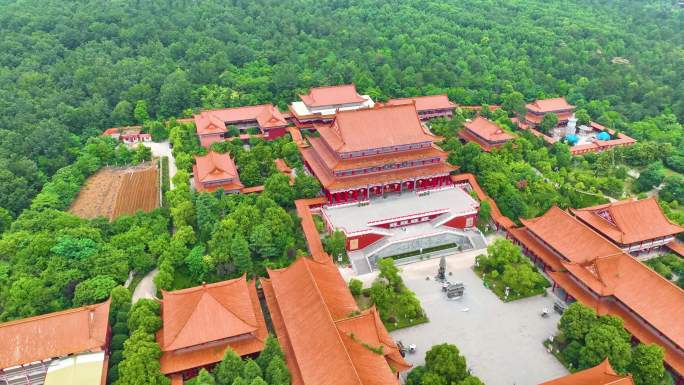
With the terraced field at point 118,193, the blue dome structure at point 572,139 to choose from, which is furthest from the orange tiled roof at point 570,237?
the terraced field at point 118,193

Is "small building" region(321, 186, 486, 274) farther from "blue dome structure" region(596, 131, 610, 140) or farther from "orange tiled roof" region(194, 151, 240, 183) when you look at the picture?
"blue dome structure" region(596, 131, 610, 140)

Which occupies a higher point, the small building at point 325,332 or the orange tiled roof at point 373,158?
the orange tiled roof at point 373,158

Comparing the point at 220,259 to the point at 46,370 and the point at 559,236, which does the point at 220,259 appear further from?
the point at 559,236

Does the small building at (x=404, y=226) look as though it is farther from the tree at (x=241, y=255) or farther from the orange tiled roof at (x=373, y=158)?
the tree at (x=241, y=255)

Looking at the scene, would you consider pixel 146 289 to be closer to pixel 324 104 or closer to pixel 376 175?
pixel 376 175

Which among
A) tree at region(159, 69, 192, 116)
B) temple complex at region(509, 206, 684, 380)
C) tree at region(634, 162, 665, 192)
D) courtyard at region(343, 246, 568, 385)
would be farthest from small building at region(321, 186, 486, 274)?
tree at region(159, 69, 192, 116)

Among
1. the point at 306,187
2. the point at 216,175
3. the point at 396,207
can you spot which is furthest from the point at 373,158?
the point at 216,175

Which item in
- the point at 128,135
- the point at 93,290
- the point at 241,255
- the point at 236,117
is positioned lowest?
the point at 241,255
